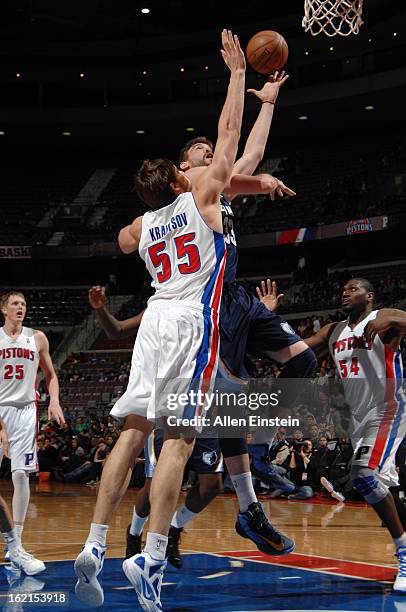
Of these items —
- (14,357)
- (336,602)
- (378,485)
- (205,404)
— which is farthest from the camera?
(14,357)

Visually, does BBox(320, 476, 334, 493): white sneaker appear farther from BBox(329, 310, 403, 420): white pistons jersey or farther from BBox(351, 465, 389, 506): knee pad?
BBox(351, 465, 389, 506): knee pad

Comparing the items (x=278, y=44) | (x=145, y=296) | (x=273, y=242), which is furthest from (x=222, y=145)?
(x=145, y=296)

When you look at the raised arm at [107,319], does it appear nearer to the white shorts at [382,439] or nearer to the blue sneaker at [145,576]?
the blue sneaker at [145,576]

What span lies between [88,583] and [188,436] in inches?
33.2

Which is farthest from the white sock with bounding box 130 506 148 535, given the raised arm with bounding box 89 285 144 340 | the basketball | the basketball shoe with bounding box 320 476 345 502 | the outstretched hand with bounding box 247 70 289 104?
the basketball shoe with bounding box 320 476 345 502

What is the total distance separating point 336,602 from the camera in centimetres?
474

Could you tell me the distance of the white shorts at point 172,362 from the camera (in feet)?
13.5

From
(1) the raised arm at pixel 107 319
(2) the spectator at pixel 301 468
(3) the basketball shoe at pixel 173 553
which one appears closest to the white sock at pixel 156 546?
(1) the raised arm at pixel 107 319

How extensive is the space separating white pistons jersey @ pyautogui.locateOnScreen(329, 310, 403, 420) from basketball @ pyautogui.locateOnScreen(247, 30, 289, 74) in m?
1.99

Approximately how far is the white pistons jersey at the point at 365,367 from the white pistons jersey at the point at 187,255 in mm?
2015

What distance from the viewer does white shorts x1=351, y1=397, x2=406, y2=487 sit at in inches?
225

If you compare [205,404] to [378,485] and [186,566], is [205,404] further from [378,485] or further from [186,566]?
[186,566]

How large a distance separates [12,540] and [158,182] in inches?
120

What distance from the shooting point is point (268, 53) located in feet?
19.9
